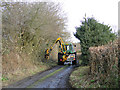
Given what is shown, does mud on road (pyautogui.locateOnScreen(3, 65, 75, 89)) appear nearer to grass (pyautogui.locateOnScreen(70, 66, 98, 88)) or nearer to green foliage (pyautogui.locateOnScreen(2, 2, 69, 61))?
grass (pyautogui.locateOnScreen(70, 66, 98, 88))

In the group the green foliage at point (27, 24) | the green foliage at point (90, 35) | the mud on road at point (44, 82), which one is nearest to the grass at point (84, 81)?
the mud on road at point (44, 82)

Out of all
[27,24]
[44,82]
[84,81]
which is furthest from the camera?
[27,24]

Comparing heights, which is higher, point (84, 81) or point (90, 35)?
point (90, 35)

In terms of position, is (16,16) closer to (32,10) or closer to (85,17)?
(32,10)

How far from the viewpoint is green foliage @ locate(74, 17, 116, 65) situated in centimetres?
1257

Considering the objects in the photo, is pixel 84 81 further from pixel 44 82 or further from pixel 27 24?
pixel 27 24

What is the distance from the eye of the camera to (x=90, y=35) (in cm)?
1305

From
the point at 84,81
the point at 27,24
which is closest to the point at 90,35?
the point at 27,24

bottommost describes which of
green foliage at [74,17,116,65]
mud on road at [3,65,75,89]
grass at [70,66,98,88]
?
mud on road at [3,65,75,89]

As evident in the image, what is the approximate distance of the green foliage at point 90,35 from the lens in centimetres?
1257

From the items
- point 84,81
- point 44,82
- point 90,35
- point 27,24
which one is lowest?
point 44,82

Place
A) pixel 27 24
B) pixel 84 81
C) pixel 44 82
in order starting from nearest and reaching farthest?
1. pixel 84 81
2. pixel 44 82
3. pixel 27 24

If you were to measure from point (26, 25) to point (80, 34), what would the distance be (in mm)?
5732

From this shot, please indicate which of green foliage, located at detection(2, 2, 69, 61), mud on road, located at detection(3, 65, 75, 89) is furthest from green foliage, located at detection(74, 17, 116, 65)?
mud on road, located at detection(3, 65, 75, 89)
